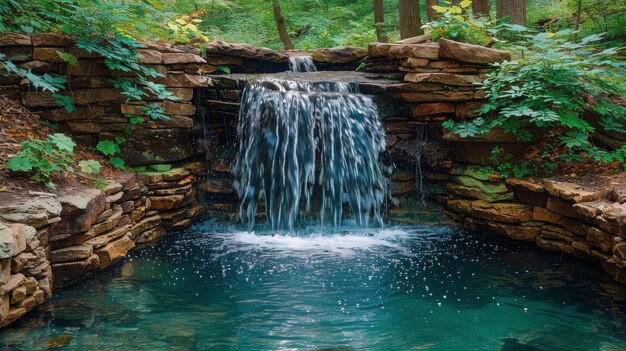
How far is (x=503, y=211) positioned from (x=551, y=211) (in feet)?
1.99

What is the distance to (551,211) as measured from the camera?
20.9 ft

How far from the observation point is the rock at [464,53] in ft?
24.2

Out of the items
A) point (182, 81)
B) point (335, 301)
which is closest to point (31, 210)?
point (335, 301)

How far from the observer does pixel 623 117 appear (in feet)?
22.0

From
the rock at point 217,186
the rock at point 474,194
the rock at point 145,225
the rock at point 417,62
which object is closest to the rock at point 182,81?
the rock at point 217,186

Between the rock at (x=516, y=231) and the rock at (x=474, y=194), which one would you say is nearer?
the rock at (x=516, y=231)

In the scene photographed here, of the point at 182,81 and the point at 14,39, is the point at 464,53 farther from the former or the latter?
the point at 14,39

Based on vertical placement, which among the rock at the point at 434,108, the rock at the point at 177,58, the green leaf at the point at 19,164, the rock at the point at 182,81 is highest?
the rock at the point at 177,58

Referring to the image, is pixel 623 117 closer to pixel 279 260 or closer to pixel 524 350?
pixel 524 350

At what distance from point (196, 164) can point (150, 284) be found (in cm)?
277

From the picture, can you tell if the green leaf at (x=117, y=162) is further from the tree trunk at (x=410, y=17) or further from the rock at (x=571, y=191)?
the tree trunk at (x=410, y=17)

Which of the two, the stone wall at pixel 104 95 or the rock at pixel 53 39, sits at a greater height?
the rock at pixel 53 39

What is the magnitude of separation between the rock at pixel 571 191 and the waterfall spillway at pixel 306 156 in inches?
93.5

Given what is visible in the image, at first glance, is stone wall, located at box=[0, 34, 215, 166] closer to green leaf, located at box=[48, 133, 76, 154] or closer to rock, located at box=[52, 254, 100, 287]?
green leaf, located at box=[48, 133, 76, 154]
